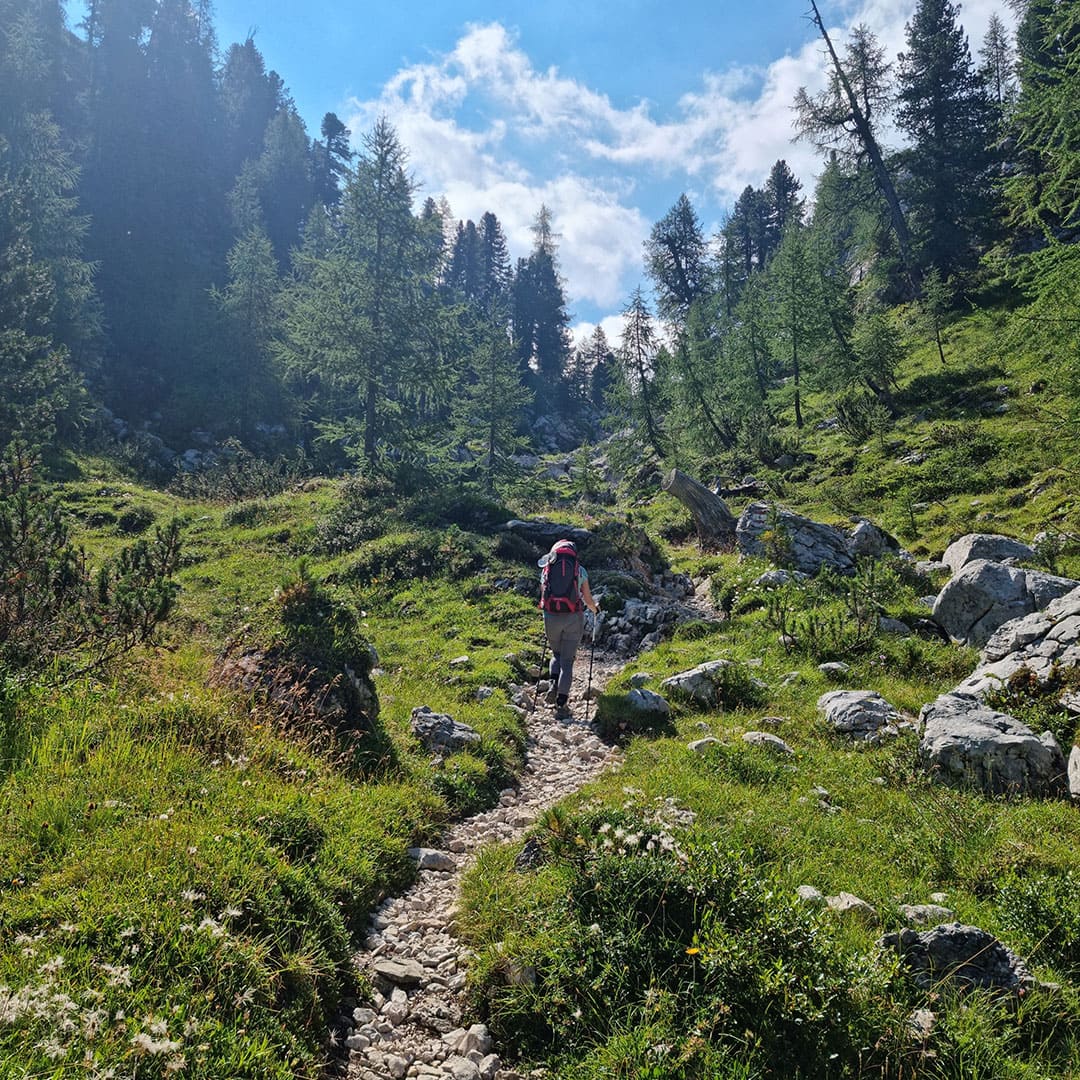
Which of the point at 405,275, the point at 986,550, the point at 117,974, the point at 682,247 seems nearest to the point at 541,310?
the point at 682,247

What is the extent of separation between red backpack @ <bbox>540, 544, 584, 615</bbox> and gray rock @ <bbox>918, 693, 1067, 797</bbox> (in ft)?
17.7

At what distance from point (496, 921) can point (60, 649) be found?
5451 mm

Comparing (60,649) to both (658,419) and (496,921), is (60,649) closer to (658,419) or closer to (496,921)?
(496,921)

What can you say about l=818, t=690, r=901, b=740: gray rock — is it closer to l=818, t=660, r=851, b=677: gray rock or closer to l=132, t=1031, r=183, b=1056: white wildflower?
l=818, t=660, r=851, b=677: gray rock

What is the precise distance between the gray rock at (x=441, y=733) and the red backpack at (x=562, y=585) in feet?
9.34

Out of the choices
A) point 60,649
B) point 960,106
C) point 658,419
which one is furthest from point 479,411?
point 960,106

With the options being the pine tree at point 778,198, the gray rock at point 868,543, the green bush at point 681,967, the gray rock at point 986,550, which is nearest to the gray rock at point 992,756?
the green bush at point 681,967

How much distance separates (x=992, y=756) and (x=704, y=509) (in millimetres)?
16811

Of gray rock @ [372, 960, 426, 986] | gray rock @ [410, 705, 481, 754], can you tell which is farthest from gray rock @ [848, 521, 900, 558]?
gray rock @ [372, 960, 426, 986]

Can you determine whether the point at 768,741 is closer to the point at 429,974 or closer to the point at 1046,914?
the point at 1046,914

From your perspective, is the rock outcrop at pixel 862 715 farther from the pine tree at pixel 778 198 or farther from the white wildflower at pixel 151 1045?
the pine tree at pixel 778 198

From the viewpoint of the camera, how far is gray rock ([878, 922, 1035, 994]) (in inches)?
138

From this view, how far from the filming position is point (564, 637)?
10.6 meters

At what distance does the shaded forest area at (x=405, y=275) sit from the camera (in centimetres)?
2720
